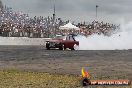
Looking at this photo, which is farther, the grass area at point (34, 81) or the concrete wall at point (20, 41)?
the concrete wall at point (20, 41)

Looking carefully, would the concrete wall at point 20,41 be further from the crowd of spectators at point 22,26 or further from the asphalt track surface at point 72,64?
the asphalt track surface at point 72,64

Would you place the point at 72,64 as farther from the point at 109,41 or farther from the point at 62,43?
the point at 109,41

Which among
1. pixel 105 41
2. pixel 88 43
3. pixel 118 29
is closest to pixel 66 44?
pixel 88 43

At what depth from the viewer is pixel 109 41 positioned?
46844 mm

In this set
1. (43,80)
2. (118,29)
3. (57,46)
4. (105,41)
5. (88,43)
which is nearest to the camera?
(43,80)

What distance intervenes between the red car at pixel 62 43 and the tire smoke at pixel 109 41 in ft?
14.4

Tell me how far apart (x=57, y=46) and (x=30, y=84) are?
1003 inches

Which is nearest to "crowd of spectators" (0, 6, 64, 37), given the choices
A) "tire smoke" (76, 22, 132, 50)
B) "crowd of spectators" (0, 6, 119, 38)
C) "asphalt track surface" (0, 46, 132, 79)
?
"crowd of spectators" (0, 6, 119, 38)

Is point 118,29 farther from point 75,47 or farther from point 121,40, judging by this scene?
point 75,47

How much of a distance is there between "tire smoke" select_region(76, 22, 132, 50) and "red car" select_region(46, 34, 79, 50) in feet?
14.4

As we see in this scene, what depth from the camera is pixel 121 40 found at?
48438 millimetres

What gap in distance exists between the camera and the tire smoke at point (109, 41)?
42625 millimetres

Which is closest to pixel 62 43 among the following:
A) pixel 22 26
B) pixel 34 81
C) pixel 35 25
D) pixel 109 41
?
pixel 109 41

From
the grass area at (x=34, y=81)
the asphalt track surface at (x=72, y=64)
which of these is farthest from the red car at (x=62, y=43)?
the grass area at (x=34, y=81)
